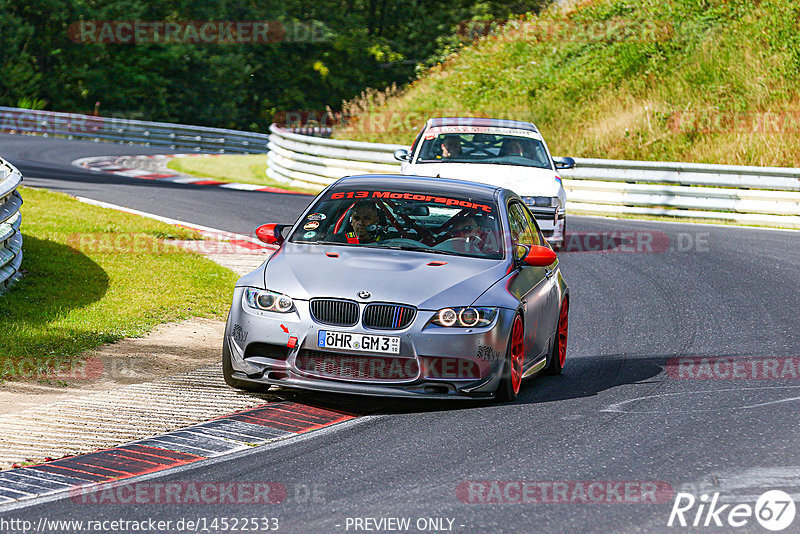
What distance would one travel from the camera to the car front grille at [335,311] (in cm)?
739

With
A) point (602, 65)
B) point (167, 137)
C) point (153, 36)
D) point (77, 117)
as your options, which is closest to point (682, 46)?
point (602, 65)

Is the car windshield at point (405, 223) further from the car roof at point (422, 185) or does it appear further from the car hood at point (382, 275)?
the car hood at point (382, 275)

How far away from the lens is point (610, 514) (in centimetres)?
546

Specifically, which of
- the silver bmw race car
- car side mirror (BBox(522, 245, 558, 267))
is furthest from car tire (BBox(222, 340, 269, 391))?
car side mirror (BBox(522, 245, 558, 267))

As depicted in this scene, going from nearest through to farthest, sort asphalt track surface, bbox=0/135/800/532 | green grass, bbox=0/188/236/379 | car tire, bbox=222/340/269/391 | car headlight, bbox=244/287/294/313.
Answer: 1. asphalt track surface, bbox=0/135/800/532
2. car headlight, bbox=244/287/294/313
3. car tire, bbox=222/340/269/391
4. green grass, bbox=0/188/236/379

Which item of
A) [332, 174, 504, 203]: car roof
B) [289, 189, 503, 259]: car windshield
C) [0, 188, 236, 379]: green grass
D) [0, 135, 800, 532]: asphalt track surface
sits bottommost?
[0, 188, 236, 379]: green grass

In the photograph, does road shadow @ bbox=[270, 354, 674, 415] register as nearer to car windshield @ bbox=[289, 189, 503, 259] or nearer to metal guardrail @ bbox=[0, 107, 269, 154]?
car windshield @ bbox=[289, 189, 503, 259]

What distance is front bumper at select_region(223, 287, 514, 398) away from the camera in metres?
7.34

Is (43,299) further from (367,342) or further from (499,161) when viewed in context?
(499,161)

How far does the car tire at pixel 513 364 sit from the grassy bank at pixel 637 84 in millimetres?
18732

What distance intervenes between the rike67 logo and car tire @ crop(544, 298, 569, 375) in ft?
11.0

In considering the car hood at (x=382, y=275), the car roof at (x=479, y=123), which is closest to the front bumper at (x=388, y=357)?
the car hood at (x=382, y=275)

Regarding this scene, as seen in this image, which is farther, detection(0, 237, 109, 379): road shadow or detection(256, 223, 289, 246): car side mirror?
detection(0, 237, 109, 379): road shadow

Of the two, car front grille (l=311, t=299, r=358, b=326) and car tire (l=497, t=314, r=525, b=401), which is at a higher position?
car front grille (l=311, t=299, r=358, b=326)
